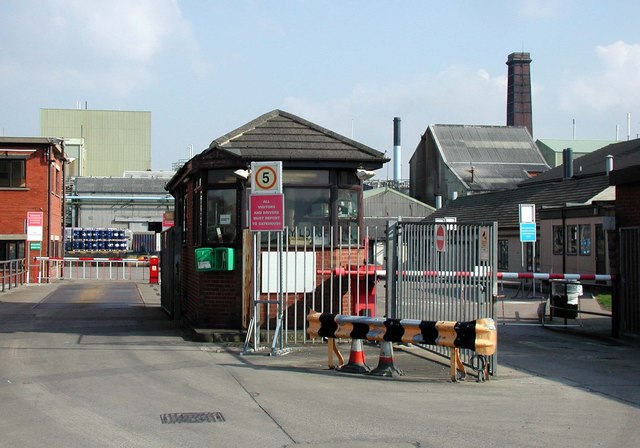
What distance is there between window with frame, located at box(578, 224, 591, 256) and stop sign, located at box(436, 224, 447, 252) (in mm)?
22408

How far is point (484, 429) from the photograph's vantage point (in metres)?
7.86

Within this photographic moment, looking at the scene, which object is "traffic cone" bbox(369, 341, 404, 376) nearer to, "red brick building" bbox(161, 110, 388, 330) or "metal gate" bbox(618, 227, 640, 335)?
"red brick building" bbox(161, 110, 388, 330)

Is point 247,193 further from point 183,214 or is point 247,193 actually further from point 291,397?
point 291,397

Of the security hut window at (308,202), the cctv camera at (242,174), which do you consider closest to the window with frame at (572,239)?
the security hut window at (308,202)

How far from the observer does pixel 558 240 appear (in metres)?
36.1

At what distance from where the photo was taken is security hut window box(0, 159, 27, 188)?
38.1m

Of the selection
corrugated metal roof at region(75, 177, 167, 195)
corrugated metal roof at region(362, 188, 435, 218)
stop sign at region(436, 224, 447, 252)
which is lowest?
stop sign at region(436, 224, 447, 252)

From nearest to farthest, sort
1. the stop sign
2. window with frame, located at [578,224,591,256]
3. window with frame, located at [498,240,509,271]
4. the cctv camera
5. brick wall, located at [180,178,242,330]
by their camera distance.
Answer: the stop sign → the cctv camera → brick wall, located at [180,178,242,330] → window with frame, located at [578,224,591,256] → window with frame, located at [498,240,509,271]

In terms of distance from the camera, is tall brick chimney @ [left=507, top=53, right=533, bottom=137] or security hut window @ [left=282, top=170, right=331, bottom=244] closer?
security hut window @ [left=282, top=170, right=331, bottom=244]

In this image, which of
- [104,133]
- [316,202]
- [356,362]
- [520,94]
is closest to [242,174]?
[316,202]

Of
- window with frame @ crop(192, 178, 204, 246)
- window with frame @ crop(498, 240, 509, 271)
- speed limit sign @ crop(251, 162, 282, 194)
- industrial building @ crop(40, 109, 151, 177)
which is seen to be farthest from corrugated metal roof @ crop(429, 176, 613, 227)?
industrial building @ crop(40, 109, 151, 177)

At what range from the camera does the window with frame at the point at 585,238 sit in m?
32.8

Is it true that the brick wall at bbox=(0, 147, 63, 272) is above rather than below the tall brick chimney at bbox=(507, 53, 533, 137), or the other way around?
below

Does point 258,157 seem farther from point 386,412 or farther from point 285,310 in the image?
point 386,412
